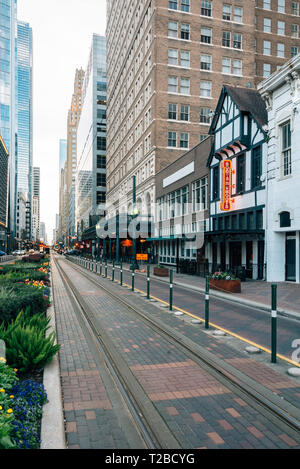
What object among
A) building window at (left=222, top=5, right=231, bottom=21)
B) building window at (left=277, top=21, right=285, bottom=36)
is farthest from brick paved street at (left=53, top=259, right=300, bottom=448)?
building window at (left=277, top=21, right=285, bottom=36)

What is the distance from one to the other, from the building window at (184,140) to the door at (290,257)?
26.4 metres

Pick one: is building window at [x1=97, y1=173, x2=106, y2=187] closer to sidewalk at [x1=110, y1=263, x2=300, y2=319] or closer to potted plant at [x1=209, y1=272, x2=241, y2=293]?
sidewalk at [x1=110, y1=263, x2=300, y2=319]

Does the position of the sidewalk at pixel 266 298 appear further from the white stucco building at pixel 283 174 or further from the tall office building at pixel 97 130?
the tall office building at pixel 97 130

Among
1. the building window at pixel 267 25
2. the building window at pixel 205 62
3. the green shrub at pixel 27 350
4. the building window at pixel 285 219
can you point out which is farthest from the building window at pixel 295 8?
the green shrub at pixel 27 350

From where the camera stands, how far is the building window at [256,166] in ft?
72.6

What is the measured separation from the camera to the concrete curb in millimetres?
3521

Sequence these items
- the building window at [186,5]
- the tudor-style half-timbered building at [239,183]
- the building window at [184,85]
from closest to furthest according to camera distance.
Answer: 1. the tudor-style half-timbered building at [239,183]
2. the building window at [186,5]
3. the building window at [184,85]

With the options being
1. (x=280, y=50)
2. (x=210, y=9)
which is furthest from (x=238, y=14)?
(x=280, y=50)

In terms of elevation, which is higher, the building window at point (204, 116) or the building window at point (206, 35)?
the building window at point (206, 35)

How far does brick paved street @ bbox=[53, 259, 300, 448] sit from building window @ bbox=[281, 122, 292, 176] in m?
14.4

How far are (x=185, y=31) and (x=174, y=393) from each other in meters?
48.2

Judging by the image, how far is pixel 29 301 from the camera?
8.22 metres

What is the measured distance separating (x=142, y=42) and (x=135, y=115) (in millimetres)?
9906

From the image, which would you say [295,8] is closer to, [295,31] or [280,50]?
[295,31]
